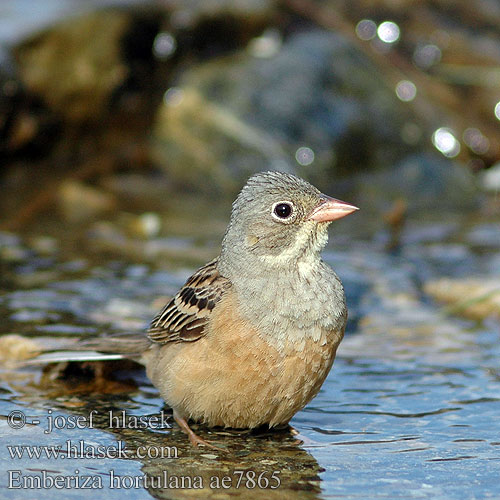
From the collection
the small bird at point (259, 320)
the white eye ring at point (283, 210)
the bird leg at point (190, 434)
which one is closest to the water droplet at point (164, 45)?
the small bird at point (259, 320)

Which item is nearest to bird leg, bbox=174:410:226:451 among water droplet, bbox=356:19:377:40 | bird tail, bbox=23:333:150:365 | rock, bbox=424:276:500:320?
bird tail, bbox=23:333:150:365

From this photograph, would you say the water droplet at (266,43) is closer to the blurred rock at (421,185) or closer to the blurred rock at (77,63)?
the blurred rock at (77,63)

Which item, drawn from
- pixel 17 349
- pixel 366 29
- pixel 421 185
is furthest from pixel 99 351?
pixel 366 29

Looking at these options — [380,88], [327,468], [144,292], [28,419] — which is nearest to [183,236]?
[144,292]

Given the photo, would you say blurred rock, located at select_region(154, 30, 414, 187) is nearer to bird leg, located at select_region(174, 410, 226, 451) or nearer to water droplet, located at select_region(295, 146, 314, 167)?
water droplet, located at select_region(295, 146, 314, 167)

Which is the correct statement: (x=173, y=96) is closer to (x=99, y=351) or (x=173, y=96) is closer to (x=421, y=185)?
(x=421, y=185)

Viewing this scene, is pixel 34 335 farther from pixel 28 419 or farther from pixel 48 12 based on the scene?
pixel 48 12
